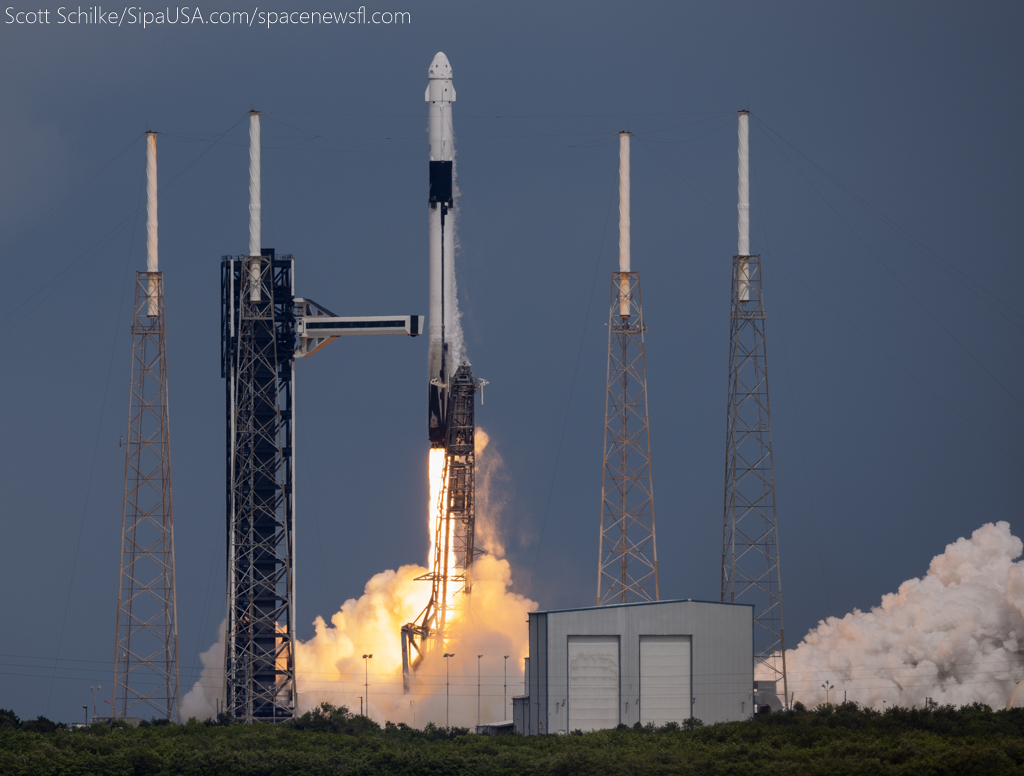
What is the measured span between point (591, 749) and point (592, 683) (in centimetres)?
574

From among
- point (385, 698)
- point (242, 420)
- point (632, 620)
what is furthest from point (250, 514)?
point (632, 620)

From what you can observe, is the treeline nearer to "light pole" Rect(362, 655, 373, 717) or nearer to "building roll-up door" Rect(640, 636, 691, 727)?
"building roll-up door" Rect(640, 636, 691, 727)

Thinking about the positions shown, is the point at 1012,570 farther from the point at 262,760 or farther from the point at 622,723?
the point at 262,760

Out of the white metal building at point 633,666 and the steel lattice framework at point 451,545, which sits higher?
the steel lattice framework at point 451,545

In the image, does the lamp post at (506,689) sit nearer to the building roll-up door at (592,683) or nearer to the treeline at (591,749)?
the treeline at (591,749)

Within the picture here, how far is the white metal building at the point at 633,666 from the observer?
98.4m

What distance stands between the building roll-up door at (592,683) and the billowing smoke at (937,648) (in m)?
13.2

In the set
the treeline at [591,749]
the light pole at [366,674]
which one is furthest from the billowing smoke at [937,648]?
the light pole at [366,674]

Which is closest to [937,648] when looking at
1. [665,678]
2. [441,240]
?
[665,678]

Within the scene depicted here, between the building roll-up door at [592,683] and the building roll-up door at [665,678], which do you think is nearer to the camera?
the building roll-up door at [592,683]

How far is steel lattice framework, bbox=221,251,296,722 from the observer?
10612cm

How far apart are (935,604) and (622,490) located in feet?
57.5

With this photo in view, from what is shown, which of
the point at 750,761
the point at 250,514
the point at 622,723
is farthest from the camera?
the point at 250,514

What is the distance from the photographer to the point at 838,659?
111 m
